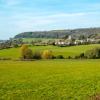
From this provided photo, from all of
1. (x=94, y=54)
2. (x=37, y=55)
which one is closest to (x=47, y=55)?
(x=37, y=55)

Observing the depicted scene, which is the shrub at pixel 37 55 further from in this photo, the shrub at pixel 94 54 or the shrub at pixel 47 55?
the shrub at pixel 94 54

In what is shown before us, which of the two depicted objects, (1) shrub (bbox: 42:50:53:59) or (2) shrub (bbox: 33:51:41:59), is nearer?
(2) shrub (bbox: 33:51:41:59)

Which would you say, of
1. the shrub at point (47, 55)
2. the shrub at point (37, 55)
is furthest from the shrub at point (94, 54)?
the shrub at point (37, 55)

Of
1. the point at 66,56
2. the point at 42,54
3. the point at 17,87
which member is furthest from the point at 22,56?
the point at 17,87

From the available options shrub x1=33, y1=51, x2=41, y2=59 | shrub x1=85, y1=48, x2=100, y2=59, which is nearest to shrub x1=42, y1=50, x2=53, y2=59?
shrub x1=33, y1=51, x2=41, y2=59

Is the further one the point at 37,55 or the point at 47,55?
the point at 37,55

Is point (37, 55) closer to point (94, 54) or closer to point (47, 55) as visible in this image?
point (47, 55)

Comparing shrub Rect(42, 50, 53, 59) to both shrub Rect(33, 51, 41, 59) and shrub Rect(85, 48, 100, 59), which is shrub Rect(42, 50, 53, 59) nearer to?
shrub Rect(33, 51, 41, 59)

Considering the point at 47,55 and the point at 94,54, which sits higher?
the point at 94,54

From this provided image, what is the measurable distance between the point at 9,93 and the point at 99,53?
6912cm

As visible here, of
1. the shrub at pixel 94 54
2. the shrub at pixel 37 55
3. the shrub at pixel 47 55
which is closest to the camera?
the shrub at pixel 94 54

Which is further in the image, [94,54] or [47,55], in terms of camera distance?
[47,55]

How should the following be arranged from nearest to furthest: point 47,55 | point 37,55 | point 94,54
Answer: point 94,54, point 47,55, point 37,55

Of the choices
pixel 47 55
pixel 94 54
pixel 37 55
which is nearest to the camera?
pixel 94 54
